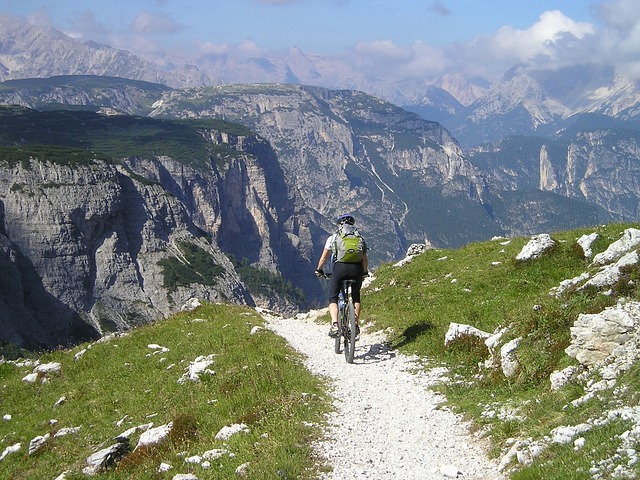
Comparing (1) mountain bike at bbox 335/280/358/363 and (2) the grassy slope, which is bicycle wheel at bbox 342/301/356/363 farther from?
(2) the grassy slope

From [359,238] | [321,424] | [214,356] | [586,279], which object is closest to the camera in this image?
[321,424]

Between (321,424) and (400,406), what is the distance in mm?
2299

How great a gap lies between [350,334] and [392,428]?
5.61 metres

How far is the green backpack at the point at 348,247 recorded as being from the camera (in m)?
17.3

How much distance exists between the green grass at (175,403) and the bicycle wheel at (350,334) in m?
1.57

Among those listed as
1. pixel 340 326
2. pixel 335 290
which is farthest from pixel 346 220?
pixel 340 326

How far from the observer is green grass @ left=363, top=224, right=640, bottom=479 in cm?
1003

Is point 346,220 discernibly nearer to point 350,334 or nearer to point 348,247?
point 348,247

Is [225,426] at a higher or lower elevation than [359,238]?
lower

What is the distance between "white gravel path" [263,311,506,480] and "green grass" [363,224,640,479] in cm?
55

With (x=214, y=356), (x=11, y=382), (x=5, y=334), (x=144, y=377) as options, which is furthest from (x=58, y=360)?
(x=5, y=334)

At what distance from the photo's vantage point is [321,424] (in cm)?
1231

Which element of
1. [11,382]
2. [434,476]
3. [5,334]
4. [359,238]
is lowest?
[5,334]

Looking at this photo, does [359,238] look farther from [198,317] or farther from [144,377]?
[198,317]
